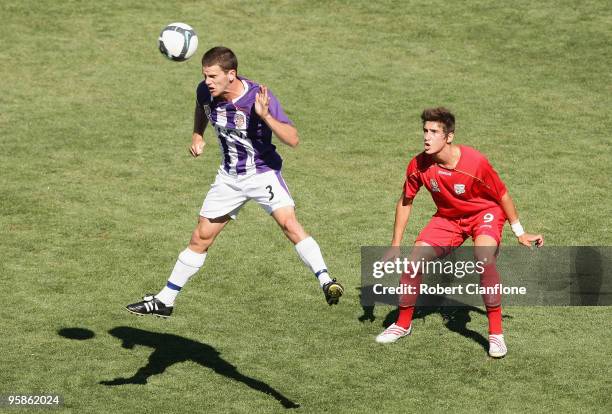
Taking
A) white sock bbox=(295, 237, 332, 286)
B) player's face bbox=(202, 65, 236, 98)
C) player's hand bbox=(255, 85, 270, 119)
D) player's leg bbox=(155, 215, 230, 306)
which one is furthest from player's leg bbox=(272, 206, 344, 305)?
player's face bbox=(202, 65, 236, 98)

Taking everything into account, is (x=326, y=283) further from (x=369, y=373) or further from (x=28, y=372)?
(x=28, y=372)

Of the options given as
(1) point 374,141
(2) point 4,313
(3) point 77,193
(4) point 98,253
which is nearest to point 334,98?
(1) point 374,141

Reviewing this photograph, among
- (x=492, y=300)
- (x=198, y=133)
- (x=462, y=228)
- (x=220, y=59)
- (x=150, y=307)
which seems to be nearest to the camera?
(x=220, y=59)

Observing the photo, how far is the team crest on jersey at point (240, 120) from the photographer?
995cm

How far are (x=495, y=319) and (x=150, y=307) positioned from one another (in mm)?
3447

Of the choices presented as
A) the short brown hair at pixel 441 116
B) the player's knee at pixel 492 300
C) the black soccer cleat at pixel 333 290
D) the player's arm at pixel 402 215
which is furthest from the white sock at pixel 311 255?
the player's knee at pixel 492 300

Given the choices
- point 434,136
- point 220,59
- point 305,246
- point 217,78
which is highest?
point 220,59

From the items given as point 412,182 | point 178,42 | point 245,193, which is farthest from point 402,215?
point 178,42

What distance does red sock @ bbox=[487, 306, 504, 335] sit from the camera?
10.8 m

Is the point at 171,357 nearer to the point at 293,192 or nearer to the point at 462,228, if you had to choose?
the point at 462,228

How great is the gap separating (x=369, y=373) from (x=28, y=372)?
10.6 feet

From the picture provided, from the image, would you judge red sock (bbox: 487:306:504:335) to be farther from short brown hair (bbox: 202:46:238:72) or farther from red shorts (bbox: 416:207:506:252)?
short brown hair (bbox: 202:46:238:72)

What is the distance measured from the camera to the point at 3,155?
1623 cm

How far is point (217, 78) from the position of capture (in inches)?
381
